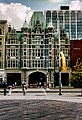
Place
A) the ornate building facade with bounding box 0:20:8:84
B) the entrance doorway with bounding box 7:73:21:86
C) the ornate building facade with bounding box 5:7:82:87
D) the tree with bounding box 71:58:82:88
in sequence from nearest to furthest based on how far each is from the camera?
the tree with bounding box 71:58:82:88 < the entrance doorway with bounding box 7:73:21:86 < the ornate building facade with bounding box 5:7:82:87 < the ornate building facade with bounding box 0:20:8:84

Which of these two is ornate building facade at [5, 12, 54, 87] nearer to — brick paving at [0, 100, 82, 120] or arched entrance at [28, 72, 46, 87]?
arched entrance at [28, 72, 46, 87]

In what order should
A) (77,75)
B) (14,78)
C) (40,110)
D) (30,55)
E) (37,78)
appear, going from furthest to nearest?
(37,78)
(30,55)
(14,78)
(77,75)
(40,110)

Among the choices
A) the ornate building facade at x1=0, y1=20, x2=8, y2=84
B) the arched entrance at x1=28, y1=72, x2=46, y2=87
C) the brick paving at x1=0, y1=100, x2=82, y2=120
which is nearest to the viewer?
the brick paving at x1=0, y1=100, x2=82, y2=120

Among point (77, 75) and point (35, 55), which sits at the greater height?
point (35, 55)

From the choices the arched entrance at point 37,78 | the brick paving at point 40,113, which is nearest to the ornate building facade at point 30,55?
the arched entrance at point 37,78

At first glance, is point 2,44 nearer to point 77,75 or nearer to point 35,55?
point 35,55

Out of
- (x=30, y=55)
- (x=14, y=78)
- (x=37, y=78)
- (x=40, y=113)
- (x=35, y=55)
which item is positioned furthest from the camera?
(x=37, y=78)

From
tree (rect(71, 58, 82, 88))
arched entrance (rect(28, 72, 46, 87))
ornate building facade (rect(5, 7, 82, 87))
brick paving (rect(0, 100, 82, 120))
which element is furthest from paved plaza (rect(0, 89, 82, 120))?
arched entrance (rect(28, 72, 46, 87))

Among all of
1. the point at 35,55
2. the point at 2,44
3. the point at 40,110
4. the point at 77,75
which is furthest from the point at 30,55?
the point at 40,110

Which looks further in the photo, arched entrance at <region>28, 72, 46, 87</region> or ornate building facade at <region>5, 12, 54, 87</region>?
arched entrance at <region>28, 72, 46, 87</region>

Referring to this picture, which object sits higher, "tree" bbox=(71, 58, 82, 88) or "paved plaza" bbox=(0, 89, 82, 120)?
"tree" bbox=(71, 58, 82, 88)

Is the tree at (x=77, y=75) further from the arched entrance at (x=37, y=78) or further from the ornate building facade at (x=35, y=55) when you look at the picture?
the arched entrance at (x=37, y=78)

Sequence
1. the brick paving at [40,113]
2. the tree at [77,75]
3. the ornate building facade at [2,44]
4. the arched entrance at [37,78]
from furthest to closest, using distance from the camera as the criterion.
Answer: the arched entrance at [37,78] < the ornate building facade at [2,44] < the tree at [77,75] < the brick paving at [40,113]

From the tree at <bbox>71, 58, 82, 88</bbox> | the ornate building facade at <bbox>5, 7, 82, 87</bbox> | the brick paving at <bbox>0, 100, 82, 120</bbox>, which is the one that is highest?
the ornate building facade at <bbox>5, 7, 82, 87</bbox>
